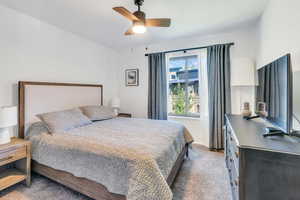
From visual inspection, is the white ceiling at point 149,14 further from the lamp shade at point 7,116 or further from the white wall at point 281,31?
the lamp shade at point 7,116

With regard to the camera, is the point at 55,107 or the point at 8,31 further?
the point at 55,107

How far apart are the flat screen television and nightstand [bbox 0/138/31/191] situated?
288 centimetres

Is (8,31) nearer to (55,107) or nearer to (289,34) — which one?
(55,107)

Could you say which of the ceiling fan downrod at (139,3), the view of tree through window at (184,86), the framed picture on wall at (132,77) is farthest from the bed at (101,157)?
the framed picture on wall at (132,77)

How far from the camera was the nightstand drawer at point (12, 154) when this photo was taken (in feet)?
5.75

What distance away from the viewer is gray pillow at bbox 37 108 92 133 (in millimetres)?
2170

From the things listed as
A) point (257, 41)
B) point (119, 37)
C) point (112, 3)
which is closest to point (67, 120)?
point (112, 3)

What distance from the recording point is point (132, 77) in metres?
4.28

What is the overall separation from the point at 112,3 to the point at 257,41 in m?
2.74

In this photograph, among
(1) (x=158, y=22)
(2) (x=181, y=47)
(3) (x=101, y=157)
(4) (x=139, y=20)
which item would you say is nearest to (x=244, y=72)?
(2) (x=181, y=47)

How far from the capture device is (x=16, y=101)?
2.32 m

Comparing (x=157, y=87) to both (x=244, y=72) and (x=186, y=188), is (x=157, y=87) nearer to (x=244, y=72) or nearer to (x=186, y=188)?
(x=244, y=72)

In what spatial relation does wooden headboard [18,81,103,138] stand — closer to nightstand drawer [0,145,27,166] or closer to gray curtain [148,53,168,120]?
nightstand drawer [0,145,27,166]

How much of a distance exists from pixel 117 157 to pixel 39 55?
2.44m
